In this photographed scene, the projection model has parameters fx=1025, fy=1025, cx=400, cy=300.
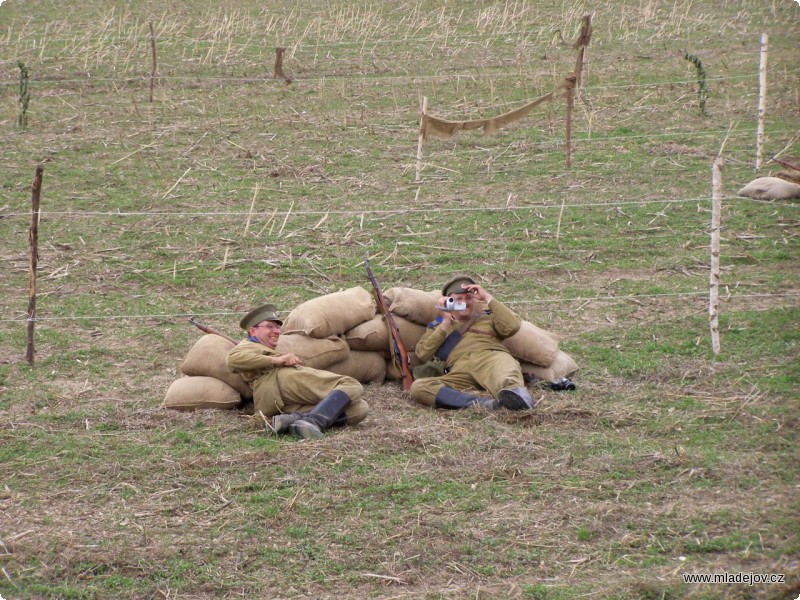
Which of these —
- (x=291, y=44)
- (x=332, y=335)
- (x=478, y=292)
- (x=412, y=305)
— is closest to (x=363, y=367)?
(x=332, y=335)

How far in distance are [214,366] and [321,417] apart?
113 centimetres

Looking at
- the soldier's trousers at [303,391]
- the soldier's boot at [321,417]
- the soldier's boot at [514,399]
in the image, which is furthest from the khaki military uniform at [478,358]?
the soldier's boot at [321,417]

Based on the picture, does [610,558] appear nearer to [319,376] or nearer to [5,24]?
[319,376]

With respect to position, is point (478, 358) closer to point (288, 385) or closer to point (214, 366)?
point (288, 385)

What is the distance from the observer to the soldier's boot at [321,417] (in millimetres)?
6801

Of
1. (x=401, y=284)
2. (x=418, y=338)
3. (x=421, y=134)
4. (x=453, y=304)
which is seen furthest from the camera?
(x=421, y=134)

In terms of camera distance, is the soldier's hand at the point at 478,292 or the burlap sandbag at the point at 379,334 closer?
the soldier's hand at the point at 478,292

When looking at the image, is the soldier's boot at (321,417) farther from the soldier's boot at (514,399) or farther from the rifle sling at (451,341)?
the rifle sling at (451,341)

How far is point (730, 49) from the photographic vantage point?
779 inches

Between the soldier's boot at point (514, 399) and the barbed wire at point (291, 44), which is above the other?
the barbed wire at point (291, 44)

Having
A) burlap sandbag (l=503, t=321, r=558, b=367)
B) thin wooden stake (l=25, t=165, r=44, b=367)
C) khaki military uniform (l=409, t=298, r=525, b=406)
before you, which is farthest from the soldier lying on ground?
thin wooden stake (l=25, t=165, r=44, b=367)

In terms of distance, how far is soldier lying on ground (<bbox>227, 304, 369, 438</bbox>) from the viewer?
7004 mm

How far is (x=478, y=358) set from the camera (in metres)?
7.81

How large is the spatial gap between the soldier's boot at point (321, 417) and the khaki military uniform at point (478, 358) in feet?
2.63
